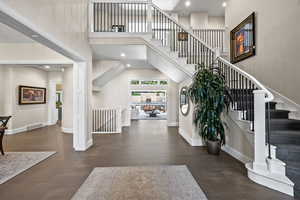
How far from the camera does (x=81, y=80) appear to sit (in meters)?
4.24

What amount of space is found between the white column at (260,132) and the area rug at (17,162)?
13.6 feet

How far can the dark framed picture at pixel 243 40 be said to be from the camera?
13.9 ft

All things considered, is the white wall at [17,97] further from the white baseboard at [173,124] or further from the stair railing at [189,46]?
the white baseboard at [173,124]

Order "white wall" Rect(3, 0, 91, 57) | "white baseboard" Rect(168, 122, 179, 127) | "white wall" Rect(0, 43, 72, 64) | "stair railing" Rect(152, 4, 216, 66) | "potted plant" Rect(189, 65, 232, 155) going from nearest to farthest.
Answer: "white wall" Rect(3, 0, 91, 57) → "potted plant" Rect(189, 65, 232, 155) → "stair railing" Rect(152, 4, 216, 66) → "white wall" Rect(0, 43, 72, 64) → "white baseboard" Rect(168, 122, 179, 127)

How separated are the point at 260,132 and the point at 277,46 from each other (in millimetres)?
2192

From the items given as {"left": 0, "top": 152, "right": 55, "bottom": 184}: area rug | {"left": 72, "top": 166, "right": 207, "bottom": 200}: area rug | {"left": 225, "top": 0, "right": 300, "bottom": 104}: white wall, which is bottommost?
{"left": 0, "top": 152, "right": 55, "bottom": 184}: area rug

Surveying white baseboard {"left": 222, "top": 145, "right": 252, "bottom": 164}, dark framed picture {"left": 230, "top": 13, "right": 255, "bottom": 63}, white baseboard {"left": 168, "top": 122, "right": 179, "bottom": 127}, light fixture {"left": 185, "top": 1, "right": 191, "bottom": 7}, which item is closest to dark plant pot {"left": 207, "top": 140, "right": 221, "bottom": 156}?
white baseboard {"left": 222, "top": 145, "right": 252, "bottom": 164}

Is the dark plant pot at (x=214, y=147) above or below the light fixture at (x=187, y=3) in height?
below

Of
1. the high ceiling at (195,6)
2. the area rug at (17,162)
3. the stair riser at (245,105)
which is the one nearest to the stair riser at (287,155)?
the stair riser at (245,105)

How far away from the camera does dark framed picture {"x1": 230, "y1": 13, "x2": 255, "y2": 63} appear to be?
4223mm

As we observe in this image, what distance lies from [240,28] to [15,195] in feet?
20.5

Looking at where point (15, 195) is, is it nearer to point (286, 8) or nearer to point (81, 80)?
point (81, 80)

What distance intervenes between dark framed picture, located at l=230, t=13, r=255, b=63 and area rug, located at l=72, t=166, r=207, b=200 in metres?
3.61

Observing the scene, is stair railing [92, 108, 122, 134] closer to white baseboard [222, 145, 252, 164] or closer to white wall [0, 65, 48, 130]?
white wall [0, 65, 48, 130]
